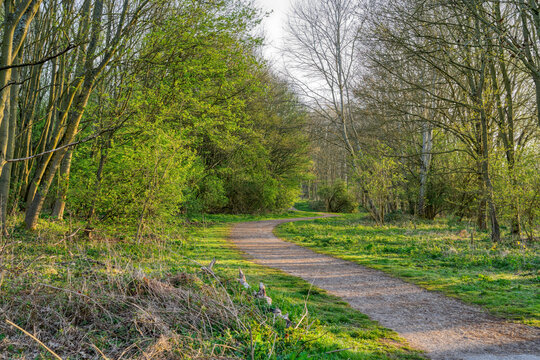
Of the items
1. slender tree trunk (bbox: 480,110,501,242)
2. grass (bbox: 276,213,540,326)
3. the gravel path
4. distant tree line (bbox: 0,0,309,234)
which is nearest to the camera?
the gravel path

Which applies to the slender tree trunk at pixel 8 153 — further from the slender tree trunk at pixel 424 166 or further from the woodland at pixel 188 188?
the slender tree trunk at pixel 424 166

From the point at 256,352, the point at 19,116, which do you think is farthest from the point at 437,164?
the point at 19,116

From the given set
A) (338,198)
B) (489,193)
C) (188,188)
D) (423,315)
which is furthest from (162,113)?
(338,198)

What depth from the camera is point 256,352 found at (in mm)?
3631

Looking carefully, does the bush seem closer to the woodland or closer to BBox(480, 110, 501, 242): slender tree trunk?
the woodland

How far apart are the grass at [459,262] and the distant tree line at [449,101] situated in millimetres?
1926

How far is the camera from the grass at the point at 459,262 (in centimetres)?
621

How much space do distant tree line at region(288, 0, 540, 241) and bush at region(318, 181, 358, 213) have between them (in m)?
8.93

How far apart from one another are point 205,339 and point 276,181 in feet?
77.6

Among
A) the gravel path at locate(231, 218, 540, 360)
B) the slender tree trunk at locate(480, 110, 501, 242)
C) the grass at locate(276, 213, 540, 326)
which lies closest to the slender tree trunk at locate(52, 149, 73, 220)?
the gravel path at locate(231, 218, 540, 360)

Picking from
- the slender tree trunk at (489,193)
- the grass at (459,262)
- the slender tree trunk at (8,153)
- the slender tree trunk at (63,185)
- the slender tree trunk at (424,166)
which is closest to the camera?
the grass at (459,262)

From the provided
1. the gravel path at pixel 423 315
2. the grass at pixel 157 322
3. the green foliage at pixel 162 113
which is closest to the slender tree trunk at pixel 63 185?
the green foliage at pixel 162 113

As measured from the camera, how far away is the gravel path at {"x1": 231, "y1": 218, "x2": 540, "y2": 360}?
437 cm

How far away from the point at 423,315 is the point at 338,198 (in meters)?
29.2
